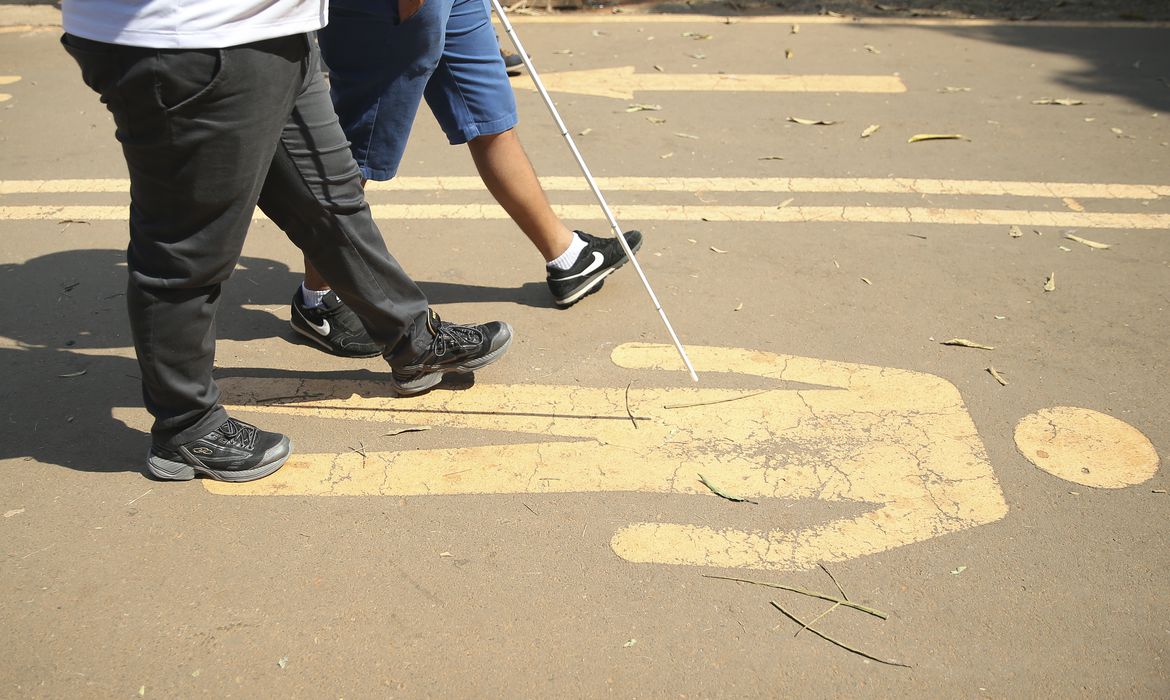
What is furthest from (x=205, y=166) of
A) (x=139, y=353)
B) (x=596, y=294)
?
(x=596, y=294)

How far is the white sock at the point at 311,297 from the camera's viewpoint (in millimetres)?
3629

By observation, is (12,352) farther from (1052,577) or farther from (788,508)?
(1052,577)

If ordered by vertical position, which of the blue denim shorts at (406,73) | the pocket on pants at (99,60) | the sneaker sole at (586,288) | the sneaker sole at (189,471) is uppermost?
the pocket on pants at (99,60)

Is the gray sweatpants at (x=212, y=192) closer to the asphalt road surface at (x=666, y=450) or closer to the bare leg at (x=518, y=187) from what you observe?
the asphalt road surface at (x=666, y=450)

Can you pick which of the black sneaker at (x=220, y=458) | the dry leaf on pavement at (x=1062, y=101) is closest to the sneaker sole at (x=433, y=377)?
the black sneaker at (x=220, y=458)

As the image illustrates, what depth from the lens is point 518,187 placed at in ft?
12.4

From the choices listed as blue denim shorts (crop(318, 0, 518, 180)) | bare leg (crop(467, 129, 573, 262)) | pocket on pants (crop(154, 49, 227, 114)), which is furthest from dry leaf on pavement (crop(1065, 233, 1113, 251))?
pocket on pants (crop(154, 49, 227, 114))

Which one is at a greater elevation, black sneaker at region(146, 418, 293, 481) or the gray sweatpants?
the gray sweatpants

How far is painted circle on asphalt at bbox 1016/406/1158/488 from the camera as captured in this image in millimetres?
2953

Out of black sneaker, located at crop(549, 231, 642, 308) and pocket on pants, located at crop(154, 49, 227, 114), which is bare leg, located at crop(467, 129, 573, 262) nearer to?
black sneaker, located at crop(549, 231, 642, 308)

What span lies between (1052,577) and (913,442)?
633mm

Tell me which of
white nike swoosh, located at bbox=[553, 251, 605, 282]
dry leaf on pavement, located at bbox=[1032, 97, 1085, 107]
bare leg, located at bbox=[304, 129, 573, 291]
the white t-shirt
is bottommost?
white nike swoosh, located at bbox=[553, 251, 605, 282]

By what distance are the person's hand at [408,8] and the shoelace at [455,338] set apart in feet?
3.18

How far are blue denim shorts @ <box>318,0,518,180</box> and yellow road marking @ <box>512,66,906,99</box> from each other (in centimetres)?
266
